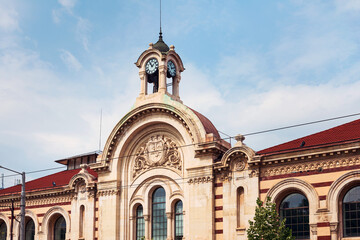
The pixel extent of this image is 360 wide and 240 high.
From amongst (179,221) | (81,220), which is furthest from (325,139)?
(81,220)

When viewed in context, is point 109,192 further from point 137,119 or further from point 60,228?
point 60,228

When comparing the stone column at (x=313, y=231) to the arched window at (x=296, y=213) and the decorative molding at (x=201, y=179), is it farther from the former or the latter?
the decorative molding at (x=201, y=179)

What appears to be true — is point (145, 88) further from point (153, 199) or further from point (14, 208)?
point (14, 208)

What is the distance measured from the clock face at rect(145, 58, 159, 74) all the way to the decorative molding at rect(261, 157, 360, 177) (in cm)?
1326

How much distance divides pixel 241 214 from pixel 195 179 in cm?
432

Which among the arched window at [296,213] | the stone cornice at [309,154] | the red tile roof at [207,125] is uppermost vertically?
the red tile roof at [207,125]

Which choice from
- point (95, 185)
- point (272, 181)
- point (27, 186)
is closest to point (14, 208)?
point (27, 186)

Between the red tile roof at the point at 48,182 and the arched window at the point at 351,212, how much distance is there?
2316 centimetres

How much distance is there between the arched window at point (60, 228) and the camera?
4788cm

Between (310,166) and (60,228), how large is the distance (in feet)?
76.9

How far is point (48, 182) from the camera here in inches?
2088

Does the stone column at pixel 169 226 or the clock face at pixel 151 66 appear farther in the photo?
the clock face at pixel 151 66

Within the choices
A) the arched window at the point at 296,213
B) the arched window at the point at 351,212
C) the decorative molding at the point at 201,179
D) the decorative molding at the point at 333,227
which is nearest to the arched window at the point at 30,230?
the decorative molding at the point at 201,179

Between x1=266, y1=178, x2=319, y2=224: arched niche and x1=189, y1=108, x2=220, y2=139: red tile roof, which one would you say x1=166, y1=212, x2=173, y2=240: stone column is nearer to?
x1=189, y1=108, x2=220, y2=139: red tile roof
